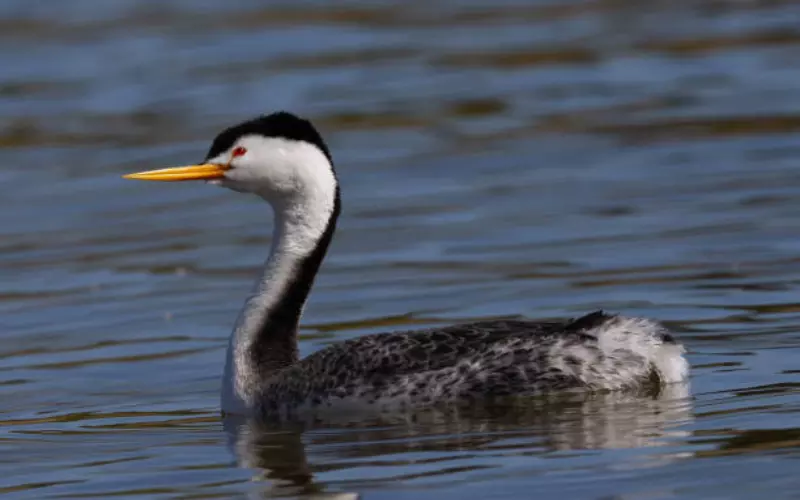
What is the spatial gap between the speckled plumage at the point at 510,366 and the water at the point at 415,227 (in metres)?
0.18

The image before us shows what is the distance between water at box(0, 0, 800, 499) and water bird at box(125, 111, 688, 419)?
0.23 m

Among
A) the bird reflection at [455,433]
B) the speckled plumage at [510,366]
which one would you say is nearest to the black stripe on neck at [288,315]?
the bird reflection at [455,433]

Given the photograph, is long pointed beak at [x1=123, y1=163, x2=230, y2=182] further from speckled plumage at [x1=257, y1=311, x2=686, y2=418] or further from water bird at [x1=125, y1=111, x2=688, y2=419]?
speckled plumage at [x1=257, y1=311, x2=686, y2=418]

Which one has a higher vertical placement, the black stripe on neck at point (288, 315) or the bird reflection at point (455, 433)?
the black stripe on neck at point (288, 315)

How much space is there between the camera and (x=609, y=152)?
18.8 metres

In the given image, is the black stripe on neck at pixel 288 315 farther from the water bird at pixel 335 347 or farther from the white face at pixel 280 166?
the white face at pixel 280 166

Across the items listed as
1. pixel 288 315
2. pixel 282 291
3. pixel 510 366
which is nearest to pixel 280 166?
pixel 282 291

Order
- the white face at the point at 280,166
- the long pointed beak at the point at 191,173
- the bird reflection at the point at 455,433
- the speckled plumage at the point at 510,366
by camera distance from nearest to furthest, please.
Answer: the bird reflection at the point at 455,433 < the speckled plumage at the point at 510,366 < the white face at the point at 280,166 < the long pointed beak at the point at 191,173

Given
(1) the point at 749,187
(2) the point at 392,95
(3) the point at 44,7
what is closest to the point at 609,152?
(1) the point at 749,187

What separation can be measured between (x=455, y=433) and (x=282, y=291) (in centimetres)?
170

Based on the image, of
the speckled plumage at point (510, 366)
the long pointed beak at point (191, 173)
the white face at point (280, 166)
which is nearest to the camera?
the speckled plumage at point (510, 366)

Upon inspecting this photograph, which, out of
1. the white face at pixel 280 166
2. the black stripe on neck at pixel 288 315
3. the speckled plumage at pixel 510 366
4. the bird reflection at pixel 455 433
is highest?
the white face at pixel 280 166

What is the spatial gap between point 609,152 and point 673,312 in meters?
5.82

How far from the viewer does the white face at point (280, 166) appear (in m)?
11.3
